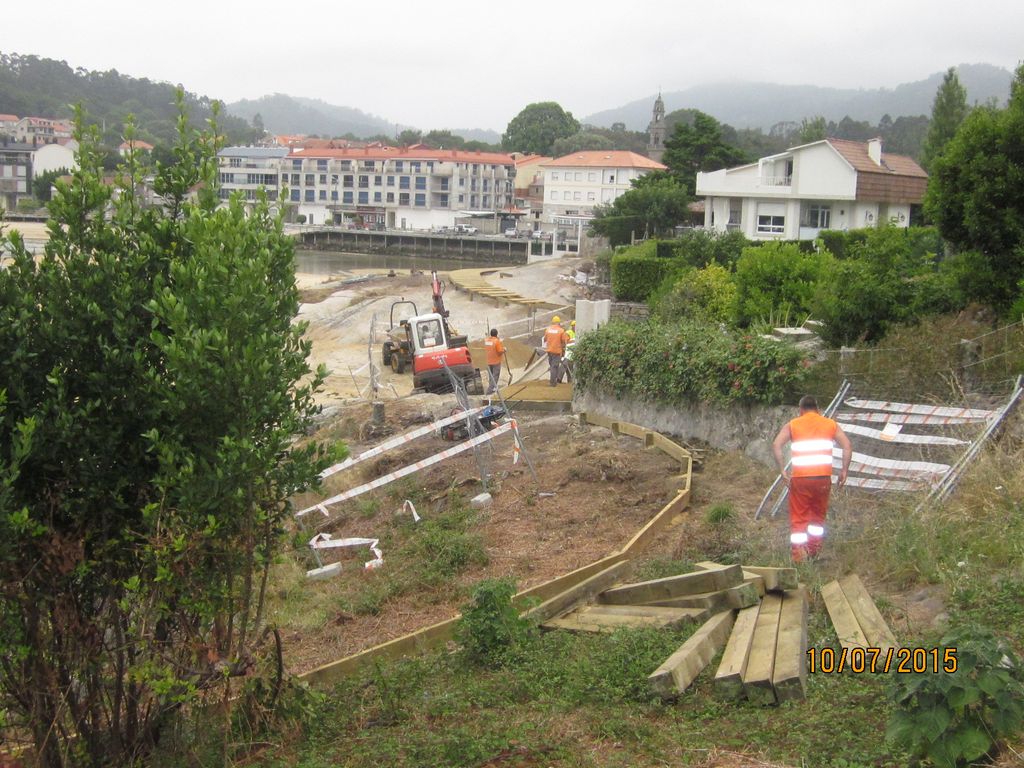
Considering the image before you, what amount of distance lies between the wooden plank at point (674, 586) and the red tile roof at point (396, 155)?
105 meters

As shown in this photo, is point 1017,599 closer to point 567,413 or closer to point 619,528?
point 619,528

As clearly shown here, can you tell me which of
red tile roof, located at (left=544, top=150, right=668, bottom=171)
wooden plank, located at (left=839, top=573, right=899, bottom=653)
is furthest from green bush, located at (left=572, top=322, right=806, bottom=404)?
red tile roof, located at (left=544, top=150, right=668, bottom=171)

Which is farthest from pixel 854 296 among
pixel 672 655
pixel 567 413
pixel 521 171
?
pixel 521 171

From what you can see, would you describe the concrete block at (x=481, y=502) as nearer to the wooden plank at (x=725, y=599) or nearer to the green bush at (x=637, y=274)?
the wooden plank at (x=725, y=599)

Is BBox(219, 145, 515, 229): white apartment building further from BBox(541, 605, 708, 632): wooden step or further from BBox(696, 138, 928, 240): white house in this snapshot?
BBox(541, 605, 708, 632): wooden step

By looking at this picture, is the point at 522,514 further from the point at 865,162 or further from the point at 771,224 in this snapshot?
the point at 771,224

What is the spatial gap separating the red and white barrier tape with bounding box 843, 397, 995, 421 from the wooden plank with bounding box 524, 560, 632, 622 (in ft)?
15.2

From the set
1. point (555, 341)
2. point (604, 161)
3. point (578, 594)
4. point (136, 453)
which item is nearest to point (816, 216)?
point (555, 341)

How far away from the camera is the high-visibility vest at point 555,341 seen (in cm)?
2380

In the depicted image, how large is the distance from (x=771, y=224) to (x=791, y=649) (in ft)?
142

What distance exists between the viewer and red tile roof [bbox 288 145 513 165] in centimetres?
11112

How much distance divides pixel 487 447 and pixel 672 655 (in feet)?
34.2

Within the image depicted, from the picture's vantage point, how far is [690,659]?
7.14 meters
